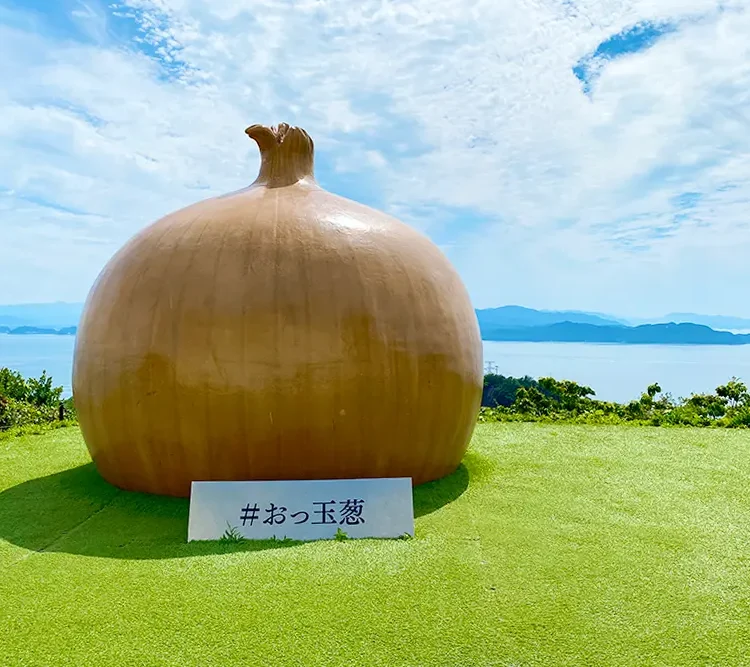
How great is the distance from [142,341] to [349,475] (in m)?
2.37

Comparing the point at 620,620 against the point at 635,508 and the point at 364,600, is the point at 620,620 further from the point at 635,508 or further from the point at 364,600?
the point at 635,508

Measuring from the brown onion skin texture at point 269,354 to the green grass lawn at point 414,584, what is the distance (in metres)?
0.71

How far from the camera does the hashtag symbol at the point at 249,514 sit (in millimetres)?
5879

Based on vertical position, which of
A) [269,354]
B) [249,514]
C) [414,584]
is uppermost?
[269,354]

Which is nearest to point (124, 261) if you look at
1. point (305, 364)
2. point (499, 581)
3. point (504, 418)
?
point (305, 364)

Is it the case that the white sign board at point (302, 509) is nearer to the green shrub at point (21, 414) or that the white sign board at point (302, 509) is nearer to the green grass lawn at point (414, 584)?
the green grass lawn at point (414, 584)

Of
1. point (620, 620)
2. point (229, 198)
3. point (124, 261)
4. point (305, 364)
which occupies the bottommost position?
point (620, 620)

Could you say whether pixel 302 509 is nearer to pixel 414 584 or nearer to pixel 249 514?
pixel 249 514

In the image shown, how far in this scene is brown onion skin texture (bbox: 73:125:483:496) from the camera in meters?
6.21

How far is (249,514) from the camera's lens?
233 inches

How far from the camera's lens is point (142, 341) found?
21.2 ft

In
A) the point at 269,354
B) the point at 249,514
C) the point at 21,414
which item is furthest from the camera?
the point at 21,414

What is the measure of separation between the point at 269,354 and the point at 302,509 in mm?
1418

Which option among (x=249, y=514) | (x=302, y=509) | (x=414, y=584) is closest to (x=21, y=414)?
(x=249, y=514)
